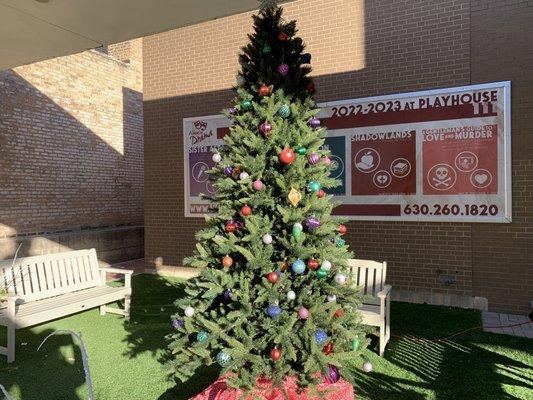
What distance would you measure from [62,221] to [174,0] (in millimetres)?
8124

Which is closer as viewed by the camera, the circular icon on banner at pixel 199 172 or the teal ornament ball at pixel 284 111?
the teal ornament ball at pixel 284 111

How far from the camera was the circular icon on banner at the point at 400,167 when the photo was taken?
6664mm

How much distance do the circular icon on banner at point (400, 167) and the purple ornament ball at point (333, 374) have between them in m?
4.34

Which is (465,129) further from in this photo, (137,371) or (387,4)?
(137,371)

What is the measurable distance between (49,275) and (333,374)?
167 inches

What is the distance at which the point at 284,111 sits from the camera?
3051mm

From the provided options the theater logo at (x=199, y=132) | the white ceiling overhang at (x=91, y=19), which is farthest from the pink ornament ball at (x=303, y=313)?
the theater logo at (x=199, y=132)

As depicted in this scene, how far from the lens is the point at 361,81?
23.1ft

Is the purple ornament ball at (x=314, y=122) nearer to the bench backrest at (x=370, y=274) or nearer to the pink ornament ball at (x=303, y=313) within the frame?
the pink ornament ball at (x=303, y=313)

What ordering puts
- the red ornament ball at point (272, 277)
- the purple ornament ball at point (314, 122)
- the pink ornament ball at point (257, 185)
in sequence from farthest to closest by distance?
1. the purple ornament ball at point (314, 122)
2. the pink ornament ball at point (257, 185)
3. the red ornament ball at point (272, 277)

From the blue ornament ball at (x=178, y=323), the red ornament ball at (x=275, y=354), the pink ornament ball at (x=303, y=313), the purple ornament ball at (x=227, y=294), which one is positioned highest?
the purple ornament ball at (x=227, y=294)

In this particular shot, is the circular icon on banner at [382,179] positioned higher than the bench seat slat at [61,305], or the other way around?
the circular icon on banner at [382,179]

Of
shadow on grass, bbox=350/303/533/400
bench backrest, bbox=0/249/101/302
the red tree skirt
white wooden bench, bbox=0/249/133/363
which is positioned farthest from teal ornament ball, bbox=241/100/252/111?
bench backrest, bbox=0/249/101/302

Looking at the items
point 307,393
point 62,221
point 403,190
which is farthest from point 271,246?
point 62,221
